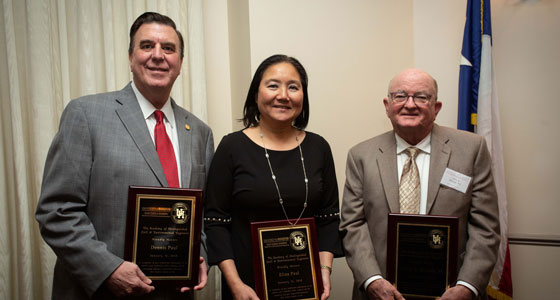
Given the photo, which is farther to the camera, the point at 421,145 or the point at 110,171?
the point at 421,145

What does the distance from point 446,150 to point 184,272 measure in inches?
60.6

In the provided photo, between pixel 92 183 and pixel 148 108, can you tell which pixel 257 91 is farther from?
pixel 92 183

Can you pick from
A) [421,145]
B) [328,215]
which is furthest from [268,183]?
[421,145]

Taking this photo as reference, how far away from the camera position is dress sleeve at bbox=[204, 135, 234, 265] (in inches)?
83.1

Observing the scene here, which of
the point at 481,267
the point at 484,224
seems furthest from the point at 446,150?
the point at 481,267

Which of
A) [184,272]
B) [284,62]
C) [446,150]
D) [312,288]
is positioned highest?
[284,62]

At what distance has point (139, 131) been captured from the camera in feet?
6.49

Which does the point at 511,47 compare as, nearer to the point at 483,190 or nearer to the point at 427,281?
the point at 483,190

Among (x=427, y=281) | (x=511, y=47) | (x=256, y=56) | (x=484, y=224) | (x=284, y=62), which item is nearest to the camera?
(x=427, y=281)

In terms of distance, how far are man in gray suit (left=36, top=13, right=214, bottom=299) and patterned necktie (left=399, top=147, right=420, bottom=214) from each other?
1.11 meters

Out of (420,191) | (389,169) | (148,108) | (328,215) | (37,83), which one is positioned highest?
(37,83)

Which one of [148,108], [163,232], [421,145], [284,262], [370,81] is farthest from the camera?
[370,81]

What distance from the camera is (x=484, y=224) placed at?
2.14 metres

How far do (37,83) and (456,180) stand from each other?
2698mm
